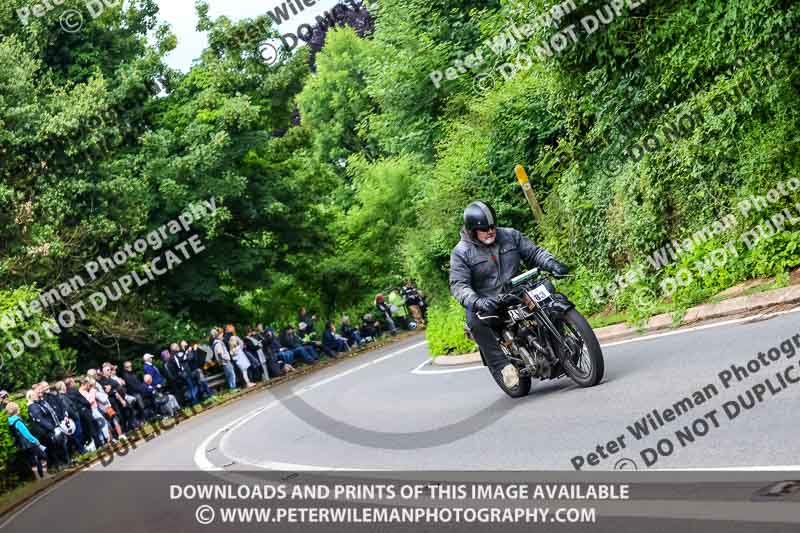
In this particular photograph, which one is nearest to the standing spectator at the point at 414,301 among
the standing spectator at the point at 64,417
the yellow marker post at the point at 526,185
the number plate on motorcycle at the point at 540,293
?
the yellow marker post at the point at 526,185

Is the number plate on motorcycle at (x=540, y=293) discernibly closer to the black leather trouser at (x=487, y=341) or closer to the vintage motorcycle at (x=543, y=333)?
the vintage motorcycle at (x=543, y=333)

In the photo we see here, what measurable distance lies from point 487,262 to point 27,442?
10938 mm

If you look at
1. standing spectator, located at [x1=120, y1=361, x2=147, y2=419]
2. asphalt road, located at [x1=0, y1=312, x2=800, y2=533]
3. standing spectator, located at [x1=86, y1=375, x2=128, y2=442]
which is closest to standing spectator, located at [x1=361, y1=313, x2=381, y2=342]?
standing spectator, located at [x1=120, y1=361, x2=147, y2=419]

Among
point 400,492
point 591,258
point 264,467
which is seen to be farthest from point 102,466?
point 400,492

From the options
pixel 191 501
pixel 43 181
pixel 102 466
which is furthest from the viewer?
pixel 43 181

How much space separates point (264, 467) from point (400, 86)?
22750 mm

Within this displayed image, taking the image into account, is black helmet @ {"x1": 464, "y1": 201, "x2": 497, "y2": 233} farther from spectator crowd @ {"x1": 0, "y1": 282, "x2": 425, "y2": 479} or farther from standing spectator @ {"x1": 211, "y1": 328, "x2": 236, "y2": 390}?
standing spectator @ {"x1": 211, "y1": 328, "x2": 236, "y2": 390}

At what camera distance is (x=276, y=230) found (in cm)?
3909

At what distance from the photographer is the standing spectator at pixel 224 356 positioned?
2705 cm

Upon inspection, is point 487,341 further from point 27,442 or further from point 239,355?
point 239,355

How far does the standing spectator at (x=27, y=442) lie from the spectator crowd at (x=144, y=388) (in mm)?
12

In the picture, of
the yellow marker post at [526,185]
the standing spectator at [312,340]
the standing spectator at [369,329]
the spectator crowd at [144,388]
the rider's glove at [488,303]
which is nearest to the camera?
the rider's glove at [488,303]

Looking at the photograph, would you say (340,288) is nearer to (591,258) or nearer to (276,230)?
(276,230)

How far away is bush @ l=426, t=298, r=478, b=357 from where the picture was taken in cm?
2045
